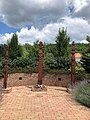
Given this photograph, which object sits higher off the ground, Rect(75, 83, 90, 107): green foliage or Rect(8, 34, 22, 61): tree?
Rect(8, 34, 22, 61): tree

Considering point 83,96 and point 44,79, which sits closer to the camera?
point 83,96

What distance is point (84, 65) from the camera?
19922 millimetres

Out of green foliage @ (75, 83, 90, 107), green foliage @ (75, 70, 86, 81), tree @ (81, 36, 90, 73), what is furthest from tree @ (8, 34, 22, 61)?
green foliage @ (75, 83, 90, 107)

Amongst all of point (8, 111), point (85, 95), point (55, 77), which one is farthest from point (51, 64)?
point (8, 111)

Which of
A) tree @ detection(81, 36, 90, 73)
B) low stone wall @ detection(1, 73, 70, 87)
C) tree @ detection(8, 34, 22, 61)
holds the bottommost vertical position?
low stone wall @ detection(1, 73, 70, 87)

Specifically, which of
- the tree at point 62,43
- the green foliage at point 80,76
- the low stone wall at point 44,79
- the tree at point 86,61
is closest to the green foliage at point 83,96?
the green foliage at point 80,76

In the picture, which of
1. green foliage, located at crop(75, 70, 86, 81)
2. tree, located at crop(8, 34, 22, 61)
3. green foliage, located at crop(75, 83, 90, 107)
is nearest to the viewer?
green foliage, located at crop(75, 83, 90, 107)

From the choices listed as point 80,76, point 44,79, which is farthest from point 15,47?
point 80,76

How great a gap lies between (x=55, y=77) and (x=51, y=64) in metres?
1.52

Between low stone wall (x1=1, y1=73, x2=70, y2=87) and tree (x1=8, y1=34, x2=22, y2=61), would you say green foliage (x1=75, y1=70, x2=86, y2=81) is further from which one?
tree (x1=8, y1=34, x2=22, y2=61)

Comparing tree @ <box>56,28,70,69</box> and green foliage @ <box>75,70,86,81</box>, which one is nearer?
green foliage @ <box>75,70,86,81</box>

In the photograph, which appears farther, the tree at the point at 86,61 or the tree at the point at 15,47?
the tree at the point at 15,47

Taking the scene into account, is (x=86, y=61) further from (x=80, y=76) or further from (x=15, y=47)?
(x=15, y=47)

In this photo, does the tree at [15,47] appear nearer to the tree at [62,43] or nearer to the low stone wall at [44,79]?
the tree at [62,43]
